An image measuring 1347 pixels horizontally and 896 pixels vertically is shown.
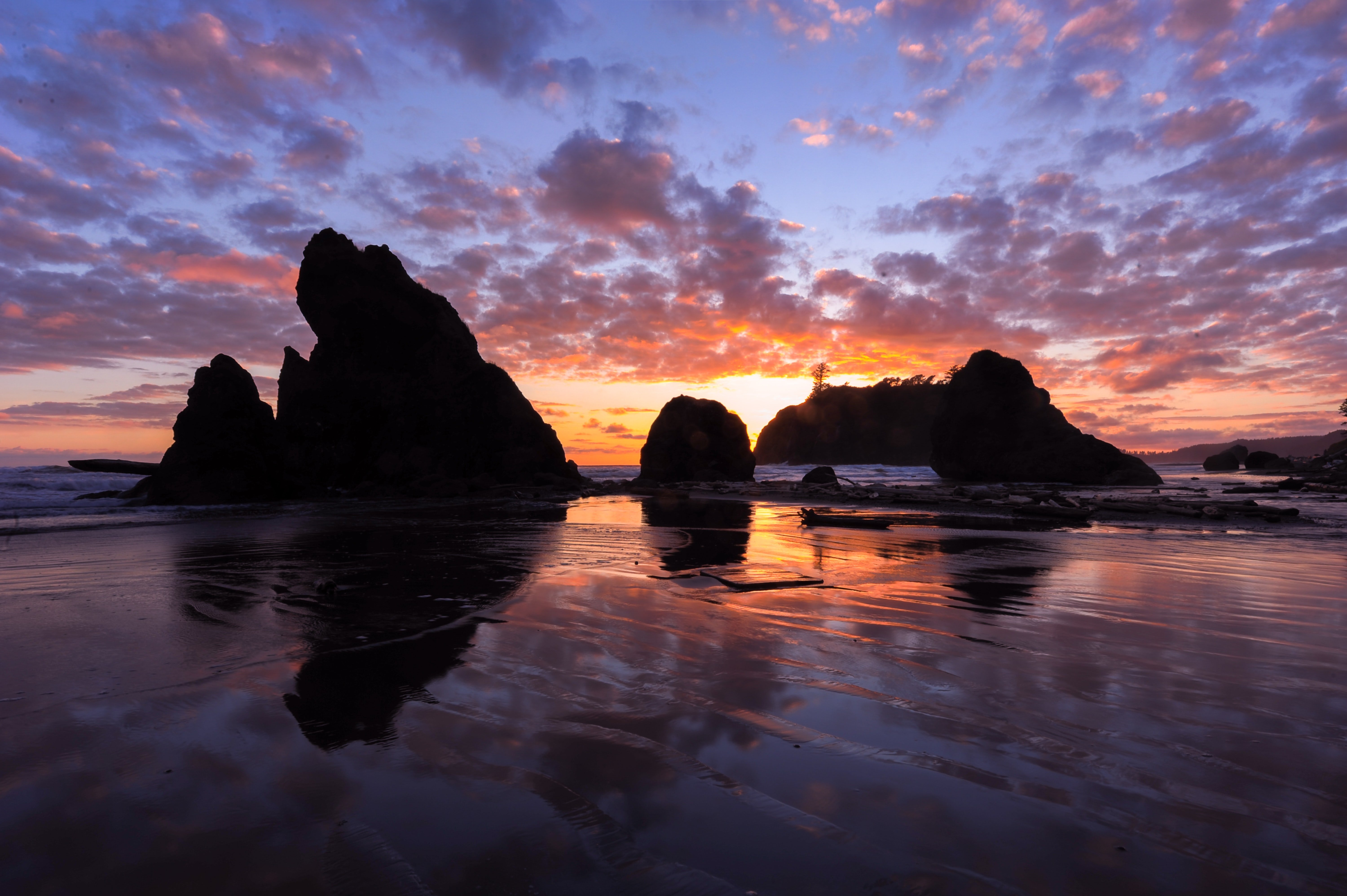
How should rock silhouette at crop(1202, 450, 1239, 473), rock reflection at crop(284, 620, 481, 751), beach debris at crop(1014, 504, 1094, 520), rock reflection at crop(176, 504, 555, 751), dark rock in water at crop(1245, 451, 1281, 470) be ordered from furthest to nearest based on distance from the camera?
rock silhouette at crop(1202, 450, 1239, 473)
dark rock in water at crop(1245, 451, 1281, 470)
beach debris at crop(1014, 504, 1094, 520)
rock reflection at crop(176, 504, 555, 751)
rock reflection at crop(284, 620, 481, 751)

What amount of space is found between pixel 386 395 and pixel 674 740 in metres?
30.8

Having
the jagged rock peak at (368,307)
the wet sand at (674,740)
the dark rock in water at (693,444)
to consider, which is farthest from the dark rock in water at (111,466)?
the wet sand at (674,740)

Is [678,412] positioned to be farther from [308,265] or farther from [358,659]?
[358,659]

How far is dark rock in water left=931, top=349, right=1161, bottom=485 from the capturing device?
3219 cm

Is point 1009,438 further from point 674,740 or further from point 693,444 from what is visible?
point 674,740

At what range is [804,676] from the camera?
304cm

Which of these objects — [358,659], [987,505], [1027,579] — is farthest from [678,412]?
[358,659]

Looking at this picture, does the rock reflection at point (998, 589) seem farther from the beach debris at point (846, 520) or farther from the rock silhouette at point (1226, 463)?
the rock silhouette at point (1226, 463)

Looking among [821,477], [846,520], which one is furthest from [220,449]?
[821,477]

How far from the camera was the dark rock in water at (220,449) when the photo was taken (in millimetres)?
18688

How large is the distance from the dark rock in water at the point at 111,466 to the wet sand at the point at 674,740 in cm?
3244

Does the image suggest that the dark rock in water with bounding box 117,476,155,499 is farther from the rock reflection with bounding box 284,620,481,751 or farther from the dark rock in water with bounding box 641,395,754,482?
the rock reflection with bounding box 284,620,481,751

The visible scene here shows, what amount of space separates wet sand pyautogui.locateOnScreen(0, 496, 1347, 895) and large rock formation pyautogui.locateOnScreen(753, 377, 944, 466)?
8188 centimetres

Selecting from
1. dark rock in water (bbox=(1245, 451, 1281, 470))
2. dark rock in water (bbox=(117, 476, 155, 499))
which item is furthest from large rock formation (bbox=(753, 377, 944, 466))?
dark rock in water (bbox=(117, 476, 155, 499))
